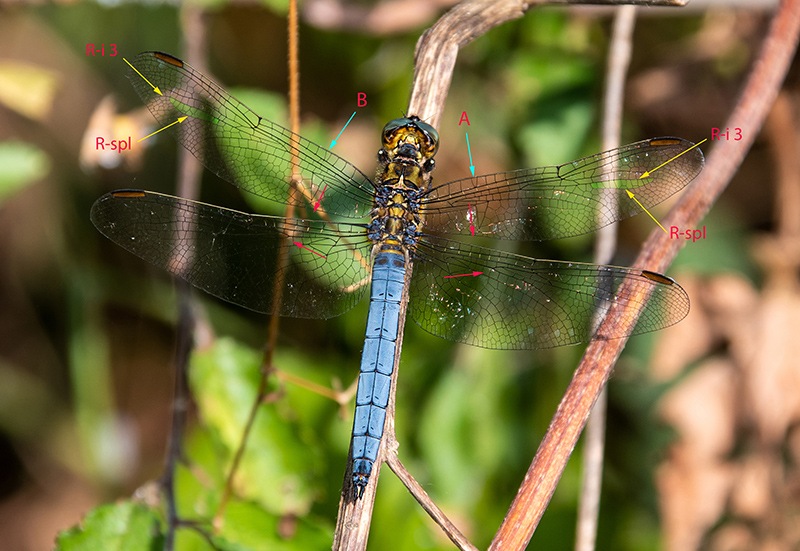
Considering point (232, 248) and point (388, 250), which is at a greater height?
point (388, 250)

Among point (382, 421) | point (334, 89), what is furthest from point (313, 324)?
point (382, 421)

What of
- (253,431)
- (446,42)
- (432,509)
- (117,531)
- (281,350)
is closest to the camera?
(432,509)

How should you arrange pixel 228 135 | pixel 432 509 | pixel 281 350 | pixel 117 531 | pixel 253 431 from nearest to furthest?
pixel 432 509 < pixel 117 531 < pixel 228 135 < pixel 253 431 < pixel 281 350

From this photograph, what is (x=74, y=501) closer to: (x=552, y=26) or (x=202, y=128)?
(x=202, y=128)

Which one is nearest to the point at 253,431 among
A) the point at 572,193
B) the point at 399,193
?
the point at 399,193

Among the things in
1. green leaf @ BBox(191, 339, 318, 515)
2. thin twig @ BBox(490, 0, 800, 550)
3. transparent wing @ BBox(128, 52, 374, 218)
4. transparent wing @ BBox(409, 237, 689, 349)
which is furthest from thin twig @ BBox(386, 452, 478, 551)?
transparent wing @ BBox(128, 52, 374, 218)

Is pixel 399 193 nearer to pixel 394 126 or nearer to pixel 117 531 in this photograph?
pixel 394 126
